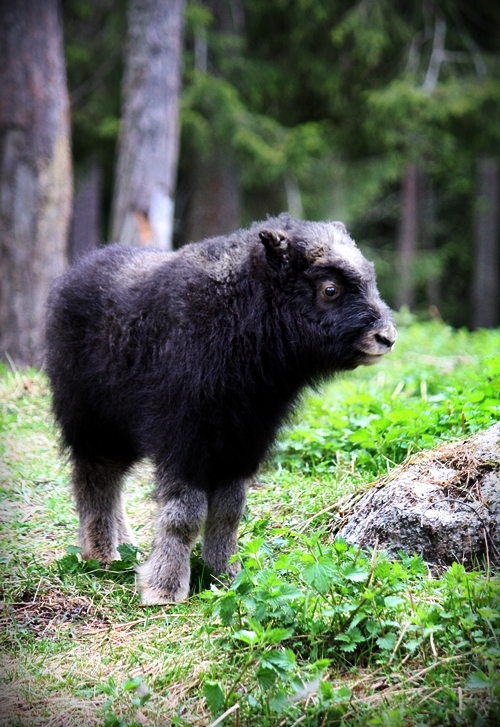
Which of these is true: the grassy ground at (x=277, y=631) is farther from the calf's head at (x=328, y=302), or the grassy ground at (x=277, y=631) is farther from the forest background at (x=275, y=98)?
the forest background at (x=275, y=98)

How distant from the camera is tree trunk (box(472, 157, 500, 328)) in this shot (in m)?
20.6

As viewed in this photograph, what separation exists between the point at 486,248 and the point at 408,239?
2.56 meters

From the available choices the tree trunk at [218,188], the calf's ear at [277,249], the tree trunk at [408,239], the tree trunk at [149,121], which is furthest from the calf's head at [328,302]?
the tree trunk at [408,239]

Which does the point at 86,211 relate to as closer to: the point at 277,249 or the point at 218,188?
the point at 218,188

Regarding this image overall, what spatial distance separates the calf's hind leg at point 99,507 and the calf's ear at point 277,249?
1.81 meters

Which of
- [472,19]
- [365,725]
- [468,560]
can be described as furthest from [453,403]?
[472,19]

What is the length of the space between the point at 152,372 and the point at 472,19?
1587cm

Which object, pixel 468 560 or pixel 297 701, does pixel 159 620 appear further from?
pixel 468 560

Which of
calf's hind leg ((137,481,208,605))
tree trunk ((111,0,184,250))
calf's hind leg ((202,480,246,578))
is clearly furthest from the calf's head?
tree trunk ((111,0,184,250))

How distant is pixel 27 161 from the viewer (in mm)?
9570

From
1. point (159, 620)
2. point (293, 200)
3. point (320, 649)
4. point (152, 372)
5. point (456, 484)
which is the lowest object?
point (159, 620)

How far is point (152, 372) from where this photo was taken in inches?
185

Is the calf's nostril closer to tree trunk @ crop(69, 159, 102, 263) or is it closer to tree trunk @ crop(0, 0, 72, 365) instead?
tree trunk @ crop(0, 0, 72, 365)

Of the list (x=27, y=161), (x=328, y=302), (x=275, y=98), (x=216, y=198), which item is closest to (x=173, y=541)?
(x=328, y=302)
